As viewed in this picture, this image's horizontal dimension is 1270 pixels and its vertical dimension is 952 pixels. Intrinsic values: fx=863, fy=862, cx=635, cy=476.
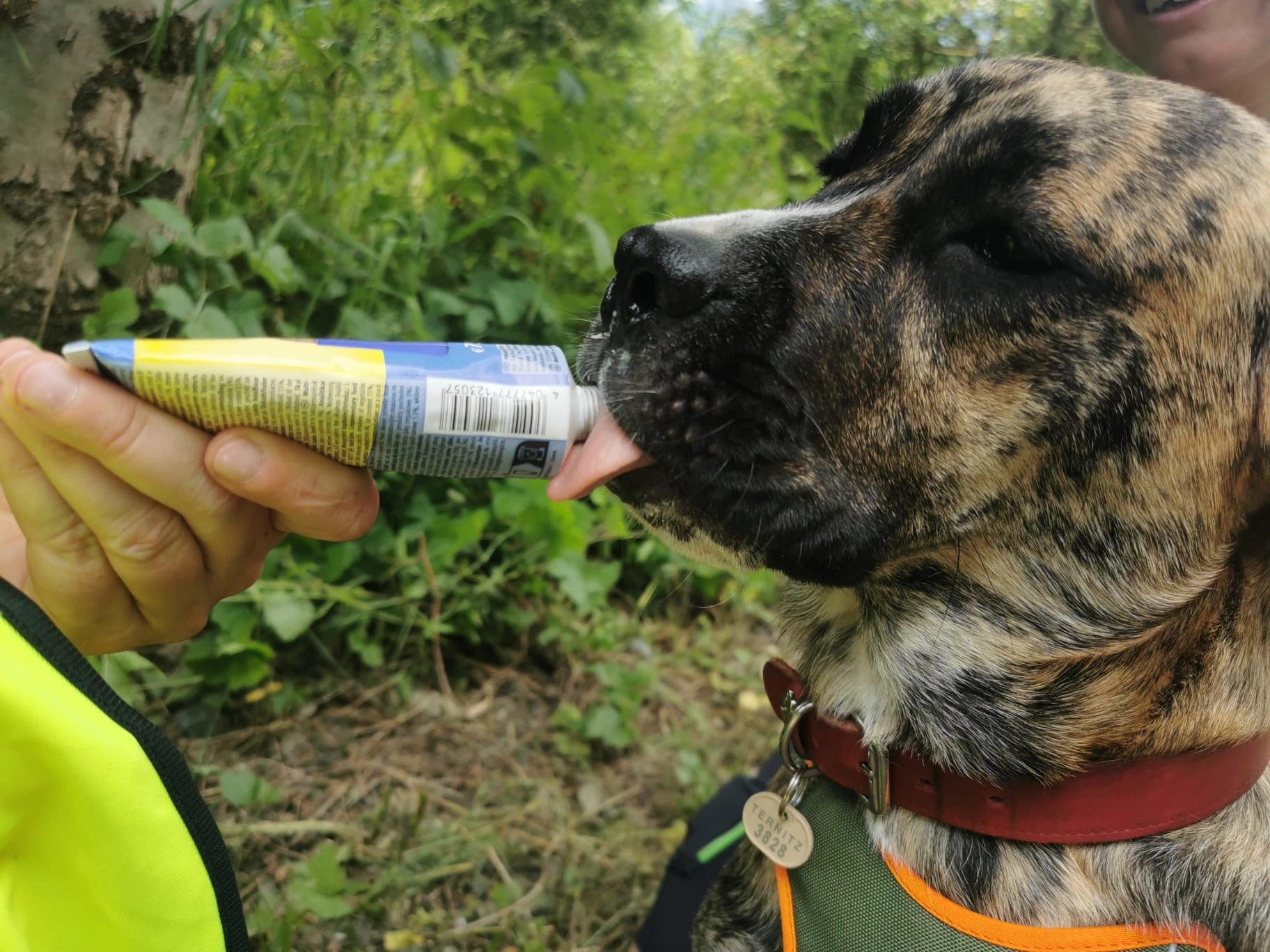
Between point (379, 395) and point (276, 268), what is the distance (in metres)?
1.41

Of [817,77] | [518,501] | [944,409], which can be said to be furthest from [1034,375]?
[817,77]

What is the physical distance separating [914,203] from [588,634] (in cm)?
195

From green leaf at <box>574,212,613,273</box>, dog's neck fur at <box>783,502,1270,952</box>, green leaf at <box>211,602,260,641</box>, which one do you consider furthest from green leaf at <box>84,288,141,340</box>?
dog's neck fur at <box>783,502,1270,952</box>

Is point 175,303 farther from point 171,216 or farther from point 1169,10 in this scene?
point 1169,10

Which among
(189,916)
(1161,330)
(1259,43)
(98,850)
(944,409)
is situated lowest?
(189,916)

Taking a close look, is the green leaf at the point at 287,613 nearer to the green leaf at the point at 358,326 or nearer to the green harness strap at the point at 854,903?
the green leaf at the point at 358,326

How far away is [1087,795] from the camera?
1.42 meters

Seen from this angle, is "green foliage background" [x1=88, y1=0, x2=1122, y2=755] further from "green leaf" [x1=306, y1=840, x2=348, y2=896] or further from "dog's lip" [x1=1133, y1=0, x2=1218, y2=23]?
"green leaf" [x1=306, y1=840, x2=348, y2=896]

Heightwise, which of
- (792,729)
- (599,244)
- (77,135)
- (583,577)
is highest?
(77,135)

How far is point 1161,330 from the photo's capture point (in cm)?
138

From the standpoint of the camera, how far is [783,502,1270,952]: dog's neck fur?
4.59ft

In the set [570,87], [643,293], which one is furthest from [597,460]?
[570,87]

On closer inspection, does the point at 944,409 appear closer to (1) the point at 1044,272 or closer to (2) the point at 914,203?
(1) the point at 1044,272

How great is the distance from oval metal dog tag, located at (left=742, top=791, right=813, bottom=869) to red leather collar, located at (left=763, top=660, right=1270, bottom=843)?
12cm
